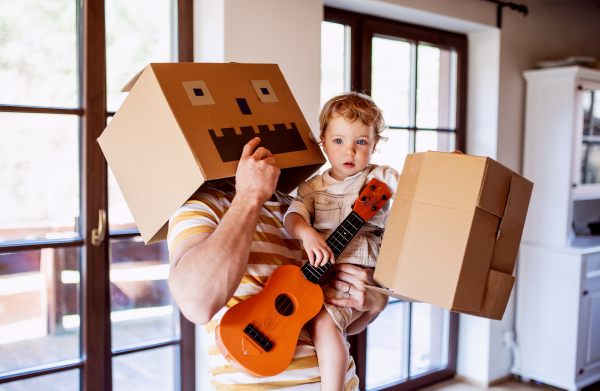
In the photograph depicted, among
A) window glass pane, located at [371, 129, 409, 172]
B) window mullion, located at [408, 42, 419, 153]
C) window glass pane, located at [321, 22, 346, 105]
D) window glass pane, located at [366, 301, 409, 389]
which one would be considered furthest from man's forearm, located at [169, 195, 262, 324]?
window mullion, located at [408, 42, 419, 153]

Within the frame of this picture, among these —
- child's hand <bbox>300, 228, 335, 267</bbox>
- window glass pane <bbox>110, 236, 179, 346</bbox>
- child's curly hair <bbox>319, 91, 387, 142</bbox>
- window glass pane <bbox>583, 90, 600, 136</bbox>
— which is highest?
window glass pane <bbox>583, 90, 600, 136</bbox>

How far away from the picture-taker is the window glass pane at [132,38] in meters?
1.90

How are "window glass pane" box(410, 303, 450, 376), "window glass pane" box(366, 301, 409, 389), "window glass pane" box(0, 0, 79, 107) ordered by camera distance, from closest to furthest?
"window glass pane" box(0, 0, 79, 107)
"window glass pane" box(366, 301, 409, 389)
"window glass pane" box(410, 303, 450, 376)

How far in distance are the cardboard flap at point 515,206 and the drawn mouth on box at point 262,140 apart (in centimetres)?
50

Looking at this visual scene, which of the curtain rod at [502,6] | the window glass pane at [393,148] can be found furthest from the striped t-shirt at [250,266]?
the curtain rod at [502,6]

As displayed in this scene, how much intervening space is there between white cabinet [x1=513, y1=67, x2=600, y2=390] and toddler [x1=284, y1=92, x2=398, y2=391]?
6.98 feet

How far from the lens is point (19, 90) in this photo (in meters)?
1.74

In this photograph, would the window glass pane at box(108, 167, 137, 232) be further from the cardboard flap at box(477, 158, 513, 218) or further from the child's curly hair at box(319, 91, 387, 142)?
the cardboard flap at box(477, 158, 513, 218)

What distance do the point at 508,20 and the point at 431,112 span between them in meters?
0.74

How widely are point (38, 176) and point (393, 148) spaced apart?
186cm

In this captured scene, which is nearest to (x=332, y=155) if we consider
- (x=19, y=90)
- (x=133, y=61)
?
(x=133, y=61)

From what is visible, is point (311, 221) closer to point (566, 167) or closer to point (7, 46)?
point (7, 46)

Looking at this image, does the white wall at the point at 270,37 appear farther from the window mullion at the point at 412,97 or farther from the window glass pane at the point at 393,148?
the window mullion at the point at 412,97

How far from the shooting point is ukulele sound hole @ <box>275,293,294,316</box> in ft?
3.72
